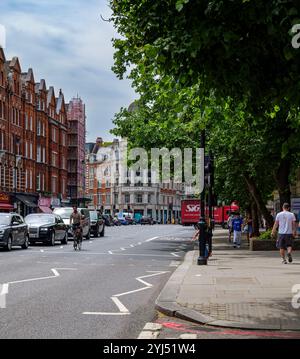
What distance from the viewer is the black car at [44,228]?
101 ft

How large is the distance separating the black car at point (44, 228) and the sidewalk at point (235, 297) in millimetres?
14515

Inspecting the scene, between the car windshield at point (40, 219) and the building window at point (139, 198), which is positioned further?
the building window at point (139, 198)

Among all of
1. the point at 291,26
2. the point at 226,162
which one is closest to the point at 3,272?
the point at 291,26

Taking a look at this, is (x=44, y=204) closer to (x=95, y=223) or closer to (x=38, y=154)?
(x=38, y=154)

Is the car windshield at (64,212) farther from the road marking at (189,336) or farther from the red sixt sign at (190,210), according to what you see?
the road marking at (189,336)

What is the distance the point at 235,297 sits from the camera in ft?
36.6

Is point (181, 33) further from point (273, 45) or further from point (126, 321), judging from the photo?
point (126, 321)

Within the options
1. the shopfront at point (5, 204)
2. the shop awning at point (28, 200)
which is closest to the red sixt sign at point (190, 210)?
the shop awning at point (28, 200)

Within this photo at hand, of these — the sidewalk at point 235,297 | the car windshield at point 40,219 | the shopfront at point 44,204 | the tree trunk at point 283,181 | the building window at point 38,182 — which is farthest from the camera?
the building window at point 38,182

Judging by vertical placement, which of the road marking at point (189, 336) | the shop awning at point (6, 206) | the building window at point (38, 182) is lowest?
the road marking at point (189, 336)

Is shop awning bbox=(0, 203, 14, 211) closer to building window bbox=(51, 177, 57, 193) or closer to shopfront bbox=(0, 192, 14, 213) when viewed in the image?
shopfront bbox=(0, 192, 14, 213)

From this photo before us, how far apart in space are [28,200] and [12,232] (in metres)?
43.1

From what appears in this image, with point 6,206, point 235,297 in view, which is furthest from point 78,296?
point 6,206

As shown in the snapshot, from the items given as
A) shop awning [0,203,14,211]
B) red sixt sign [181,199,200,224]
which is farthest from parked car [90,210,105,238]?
red sixt sign [181,199,200,224]
